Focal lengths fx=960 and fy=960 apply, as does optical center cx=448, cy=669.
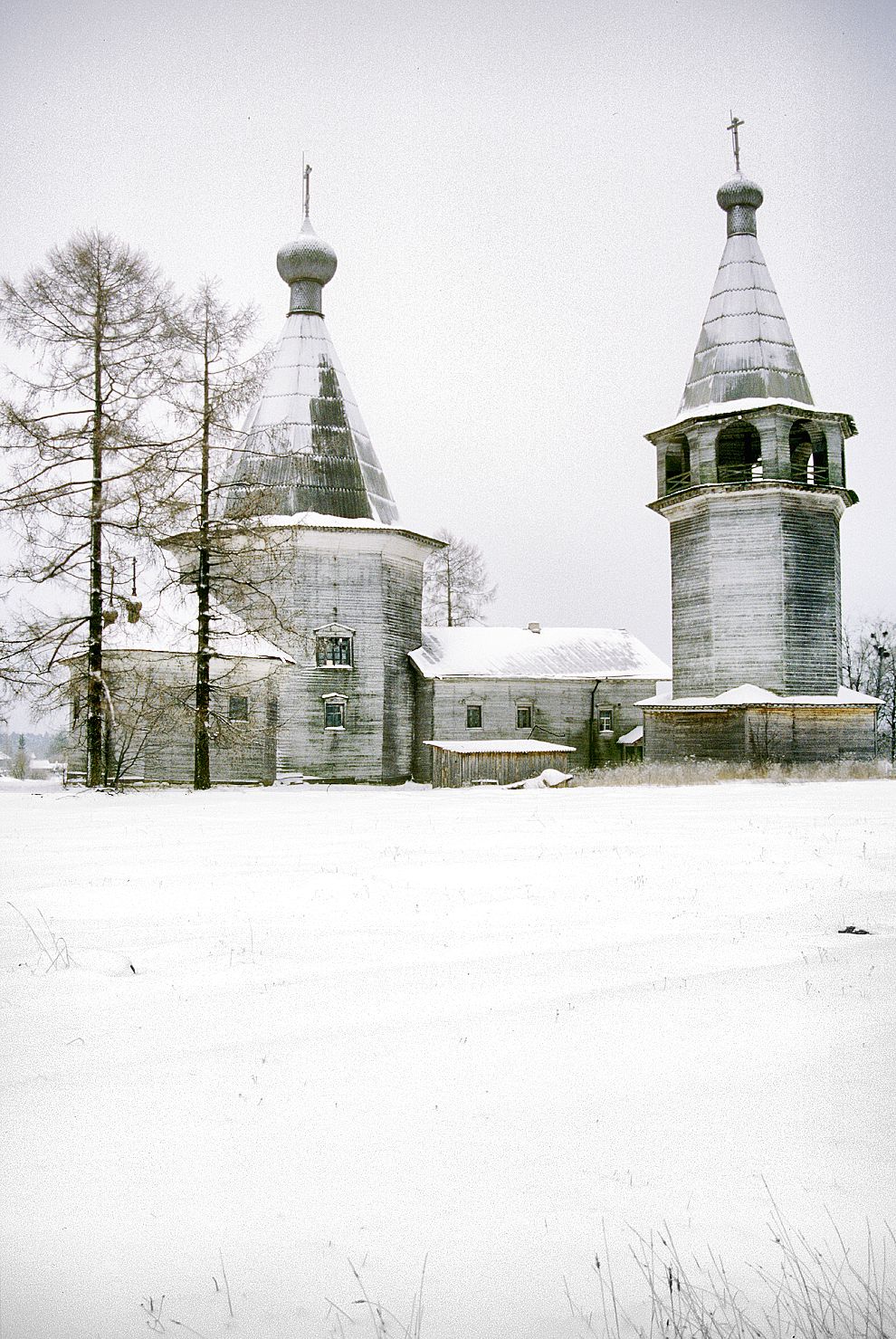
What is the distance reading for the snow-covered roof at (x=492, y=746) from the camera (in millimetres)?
27406

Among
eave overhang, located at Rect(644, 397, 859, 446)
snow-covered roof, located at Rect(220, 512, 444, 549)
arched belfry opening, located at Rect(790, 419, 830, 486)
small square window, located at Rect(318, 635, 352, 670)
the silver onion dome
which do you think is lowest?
small square window, located at Rect(318, 635, 352, 670)

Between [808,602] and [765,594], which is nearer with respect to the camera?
[765,594]

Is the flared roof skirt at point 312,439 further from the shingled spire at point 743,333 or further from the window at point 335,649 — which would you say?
the shingled spire at point 743,333

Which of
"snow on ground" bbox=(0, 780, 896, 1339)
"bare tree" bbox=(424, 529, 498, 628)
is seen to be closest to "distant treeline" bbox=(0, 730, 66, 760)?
"bare tree" bbox=(424, 529, 498, 628)

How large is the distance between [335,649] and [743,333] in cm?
1526

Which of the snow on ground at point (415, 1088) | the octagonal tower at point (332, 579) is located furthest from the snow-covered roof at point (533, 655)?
the snow on ground at point (415, 1088)

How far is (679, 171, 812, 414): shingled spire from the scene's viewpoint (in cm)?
2772

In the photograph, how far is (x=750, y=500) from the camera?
86.7 ft

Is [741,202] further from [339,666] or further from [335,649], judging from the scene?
[339,666]

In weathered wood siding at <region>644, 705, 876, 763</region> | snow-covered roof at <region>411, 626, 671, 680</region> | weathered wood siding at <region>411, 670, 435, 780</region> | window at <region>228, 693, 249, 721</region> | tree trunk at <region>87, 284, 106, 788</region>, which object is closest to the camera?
tree trunk at <region>87, 284, 106, 788</region>

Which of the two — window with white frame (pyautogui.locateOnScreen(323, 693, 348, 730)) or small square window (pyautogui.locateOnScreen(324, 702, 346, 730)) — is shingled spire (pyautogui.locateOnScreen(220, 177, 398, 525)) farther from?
small square window (pyautogui.locateOnScreen(324, 702, 346, 730))

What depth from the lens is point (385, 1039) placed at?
174 inches

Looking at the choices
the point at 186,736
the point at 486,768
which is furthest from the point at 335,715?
the point at 186,736

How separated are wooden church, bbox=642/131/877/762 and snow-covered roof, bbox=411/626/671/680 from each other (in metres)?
6.05
